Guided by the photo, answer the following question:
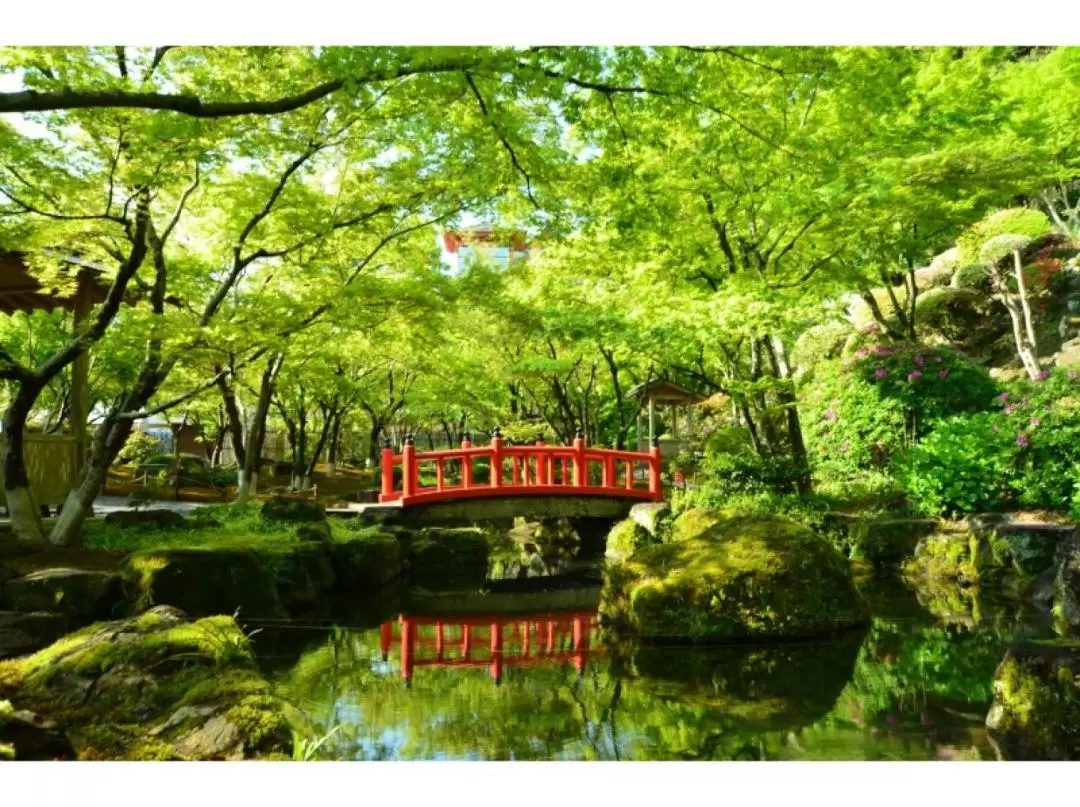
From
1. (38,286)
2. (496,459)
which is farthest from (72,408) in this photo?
(496,459)

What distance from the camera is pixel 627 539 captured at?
10.8 m

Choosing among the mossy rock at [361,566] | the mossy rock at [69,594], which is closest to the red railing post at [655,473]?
the mossy rock at [361,566]

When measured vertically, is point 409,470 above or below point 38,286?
below

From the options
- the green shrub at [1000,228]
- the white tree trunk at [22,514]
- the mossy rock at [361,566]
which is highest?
the green shrub at [1000,228]

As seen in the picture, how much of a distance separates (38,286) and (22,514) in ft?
10.8

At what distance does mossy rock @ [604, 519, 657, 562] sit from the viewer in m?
10.4

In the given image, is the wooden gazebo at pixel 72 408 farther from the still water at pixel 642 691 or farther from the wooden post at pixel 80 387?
the still water at pixel 642 691

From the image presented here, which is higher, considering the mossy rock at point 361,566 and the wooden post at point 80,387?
the wooden post at point 80,387

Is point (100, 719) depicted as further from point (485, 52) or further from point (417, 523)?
point (417, 523)

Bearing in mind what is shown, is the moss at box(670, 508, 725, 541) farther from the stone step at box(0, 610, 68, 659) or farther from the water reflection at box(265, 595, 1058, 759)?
the stone step at box(0, 610, 68, 659)

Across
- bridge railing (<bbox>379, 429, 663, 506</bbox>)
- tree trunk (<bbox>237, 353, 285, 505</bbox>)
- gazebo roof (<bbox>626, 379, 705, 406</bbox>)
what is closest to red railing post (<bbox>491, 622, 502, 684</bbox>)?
bridge railing (<bbox>379, 429, 663, 506</bbox>)

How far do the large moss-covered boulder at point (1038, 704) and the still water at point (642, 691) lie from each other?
13 cm

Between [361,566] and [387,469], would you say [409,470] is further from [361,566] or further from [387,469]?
[361,566]

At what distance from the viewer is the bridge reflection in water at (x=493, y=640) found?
5.90m
